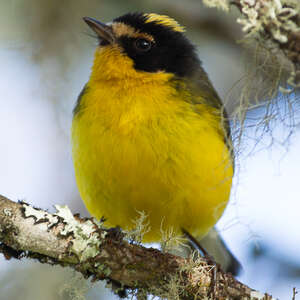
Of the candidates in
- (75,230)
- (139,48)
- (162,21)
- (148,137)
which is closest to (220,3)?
(75,230)

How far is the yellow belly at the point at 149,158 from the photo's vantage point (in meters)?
3.63

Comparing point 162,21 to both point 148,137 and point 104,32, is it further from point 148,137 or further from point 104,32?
point 148,137

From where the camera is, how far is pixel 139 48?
4.21 meters

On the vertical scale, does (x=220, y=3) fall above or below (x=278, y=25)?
above

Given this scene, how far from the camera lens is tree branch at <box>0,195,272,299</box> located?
8.52ft

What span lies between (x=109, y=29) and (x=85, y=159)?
1.15 meters

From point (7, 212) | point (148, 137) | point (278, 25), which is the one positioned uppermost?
point (148, 137)

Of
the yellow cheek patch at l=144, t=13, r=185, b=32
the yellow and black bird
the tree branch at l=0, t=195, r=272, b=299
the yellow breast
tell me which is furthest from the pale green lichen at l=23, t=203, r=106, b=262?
the yellow cheek patch at l=144, t=13, r=185, b=32

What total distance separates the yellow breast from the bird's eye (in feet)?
0.91

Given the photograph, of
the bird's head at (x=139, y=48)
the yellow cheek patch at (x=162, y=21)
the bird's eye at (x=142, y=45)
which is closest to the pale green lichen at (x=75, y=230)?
the bird's head at (x=139, y=48)

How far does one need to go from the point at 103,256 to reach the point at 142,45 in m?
2.07

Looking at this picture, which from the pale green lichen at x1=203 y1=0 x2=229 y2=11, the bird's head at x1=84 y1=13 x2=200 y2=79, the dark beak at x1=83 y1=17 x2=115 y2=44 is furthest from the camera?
the dark beak at x1=83 y1=17 x2=115 y2=44

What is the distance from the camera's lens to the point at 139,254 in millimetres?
2865

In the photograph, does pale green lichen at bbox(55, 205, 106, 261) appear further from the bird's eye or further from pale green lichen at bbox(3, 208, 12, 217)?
the bird's eye
